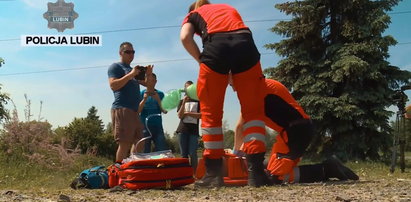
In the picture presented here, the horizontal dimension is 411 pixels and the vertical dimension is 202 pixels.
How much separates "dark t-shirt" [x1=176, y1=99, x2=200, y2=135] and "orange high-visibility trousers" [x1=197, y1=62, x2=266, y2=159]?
2568 millimetres

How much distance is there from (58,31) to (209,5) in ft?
25.5

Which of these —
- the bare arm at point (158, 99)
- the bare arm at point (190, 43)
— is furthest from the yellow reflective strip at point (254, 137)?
the bare arm at point (158, 99)

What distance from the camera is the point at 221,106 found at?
345 cm

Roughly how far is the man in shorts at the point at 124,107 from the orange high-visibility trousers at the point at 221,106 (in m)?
1.25

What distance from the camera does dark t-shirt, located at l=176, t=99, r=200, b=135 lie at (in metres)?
6.07

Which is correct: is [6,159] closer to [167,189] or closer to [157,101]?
[157,101]

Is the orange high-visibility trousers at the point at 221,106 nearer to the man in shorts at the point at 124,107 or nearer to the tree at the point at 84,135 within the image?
the man in shorts at the point at 124,107

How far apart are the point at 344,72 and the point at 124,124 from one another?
898cm

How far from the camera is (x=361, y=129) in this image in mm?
12000

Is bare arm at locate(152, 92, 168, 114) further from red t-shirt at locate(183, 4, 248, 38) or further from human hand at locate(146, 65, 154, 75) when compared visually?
red t-shirt at locate(183, 4, 248, 38)

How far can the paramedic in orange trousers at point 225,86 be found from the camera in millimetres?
3369

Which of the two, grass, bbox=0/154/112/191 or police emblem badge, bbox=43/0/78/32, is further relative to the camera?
police emblem badge, bbox=43/0/78/32

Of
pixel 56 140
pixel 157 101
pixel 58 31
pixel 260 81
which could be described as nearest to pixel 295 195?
pixel 260 81

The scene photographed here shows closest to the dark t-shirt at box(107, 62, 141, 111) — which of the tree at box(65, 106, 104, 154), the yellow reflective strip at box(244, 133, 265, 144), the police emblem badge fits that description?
the yellow reflective strip at box(244, 133, 265, 144)
